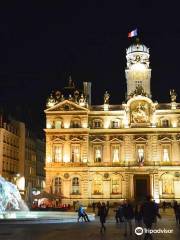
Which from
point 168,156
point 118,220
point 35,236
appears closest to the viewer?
point 35,236

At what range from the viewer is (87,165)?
71.6 meters

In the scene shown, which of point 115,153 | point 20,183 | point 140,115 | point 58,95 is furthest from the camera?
point 20,183

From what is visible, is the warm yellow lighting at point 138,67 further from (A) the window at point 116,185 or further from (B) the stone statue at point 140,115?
(A) the window at point 116,185

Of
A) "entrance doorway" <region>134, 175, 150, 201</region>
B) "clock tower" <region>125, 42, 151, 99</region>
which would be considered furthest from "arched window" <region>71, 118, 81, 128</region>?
"entrance doorway" <region>134, 175, 150, 201</region>

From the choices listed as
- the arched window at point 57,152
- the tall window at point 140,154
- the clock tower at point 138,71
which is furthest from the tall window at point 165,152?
the arched window at point 57,152

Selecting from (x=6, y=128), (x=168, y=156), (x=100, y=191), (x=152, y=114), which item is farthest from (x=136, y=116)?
(x=6, y=128)

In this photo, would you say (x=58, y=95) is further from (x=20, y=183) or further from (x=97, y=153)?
(x=20, y=183)

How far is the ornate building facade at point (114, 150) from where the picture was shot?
70812mm

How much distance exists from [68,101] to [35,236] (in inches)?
2009

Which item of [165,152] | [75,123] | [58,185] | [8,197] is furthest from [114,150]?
[8,197]

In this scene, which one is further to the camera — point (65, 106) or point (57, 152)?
point (65, 106)

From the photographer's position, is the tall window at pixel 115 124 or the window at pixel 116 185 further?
the tall window at pixel 115 124

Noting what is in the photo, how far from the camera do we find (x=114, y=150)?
72.5m

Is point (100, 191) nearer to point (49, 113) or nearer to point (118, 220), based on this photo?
point (49, 113)
